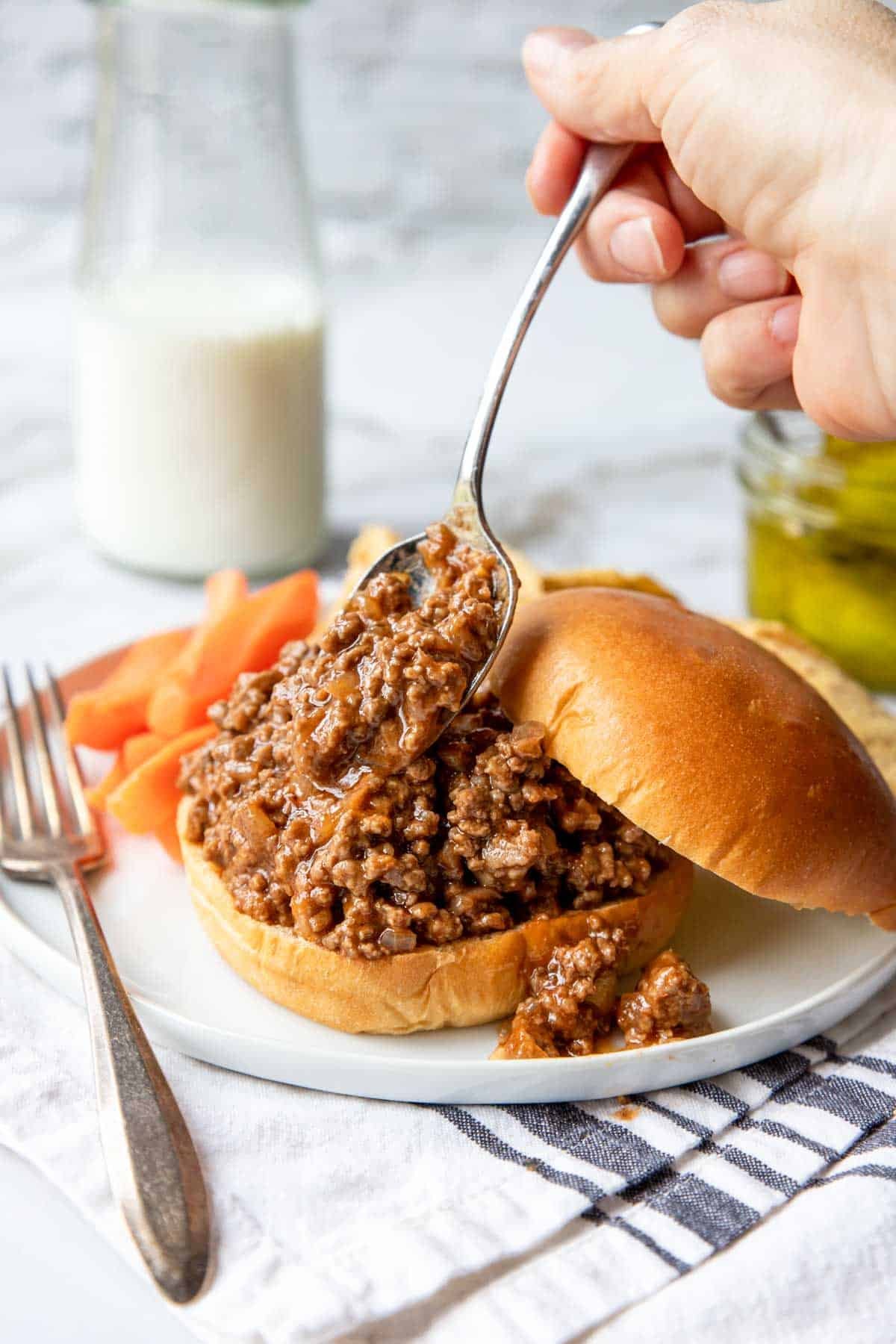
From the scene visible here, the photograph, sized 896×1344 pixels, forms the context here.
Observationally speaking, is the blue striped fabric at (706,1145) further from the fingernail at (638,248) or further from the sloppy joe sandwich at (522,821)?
the fingernail at (638,248)

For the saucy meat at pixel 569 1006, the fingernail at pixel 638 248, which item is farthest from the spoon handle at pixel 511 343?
the saucy meat at pixel 569 1006

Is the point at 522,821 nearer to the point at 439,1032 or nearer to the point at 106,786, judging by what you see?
the point at 439,1032

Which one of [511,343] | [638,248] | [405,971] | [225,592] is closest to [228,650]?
[225,592]

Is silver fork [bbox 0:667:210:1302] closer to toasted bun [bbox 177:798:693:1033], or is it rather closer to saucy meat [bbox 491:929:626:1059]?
toasted bun [bbox 177:798:693:1033]

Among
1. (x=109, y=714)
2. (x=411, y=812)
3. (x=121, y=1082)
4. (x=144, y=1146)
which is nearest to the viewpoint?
(x=144, y=1146)

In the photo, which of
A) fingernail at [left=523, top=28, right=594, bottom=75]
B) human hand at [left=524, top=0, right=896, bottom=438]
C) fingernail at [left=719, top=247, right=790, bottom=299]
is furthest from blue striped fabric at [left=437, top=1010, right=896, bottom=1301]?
fingernail at [left=523, top=28, right=594, bottom=75]

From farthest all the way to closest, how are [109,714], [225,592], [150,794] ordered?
[225,592] < [109,714] < [150,794]

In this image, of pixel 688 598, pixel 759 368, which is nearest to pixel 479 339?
pixel 688 598

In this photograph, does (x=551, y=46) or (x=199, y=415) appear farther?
(x=199, y=415)
